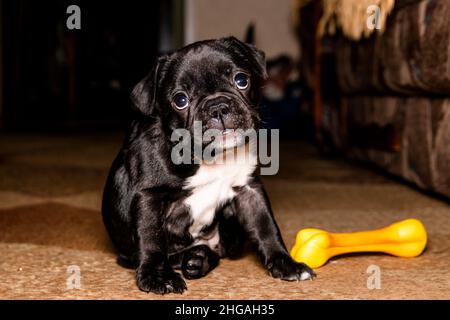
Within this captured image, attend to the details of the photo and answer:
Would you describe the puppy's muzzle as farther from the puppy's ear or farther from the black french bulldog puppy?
the puppy's ear

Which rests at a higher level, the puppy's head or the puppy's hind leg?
the puppy's head

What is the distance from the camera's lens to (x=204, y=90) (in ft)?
4.36

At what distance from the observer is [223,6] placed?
17.2 ft

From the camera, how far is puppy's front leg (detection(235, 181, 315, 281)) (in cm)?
129

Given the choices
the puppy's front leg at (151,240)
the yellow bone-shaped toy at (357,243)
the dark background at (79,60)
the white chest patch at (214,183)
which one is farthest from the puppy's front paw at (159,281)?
the dark background at (79,60)

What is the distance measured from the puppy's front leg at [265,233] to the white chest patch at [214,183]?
0.03 m

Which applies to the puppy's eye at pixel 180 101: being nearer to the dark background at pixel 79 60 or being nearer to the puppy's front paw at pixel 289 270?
the puppy's front paw at pixel 289 270

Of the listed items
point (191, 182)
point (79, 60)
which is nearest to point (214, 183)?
point (191, 182)

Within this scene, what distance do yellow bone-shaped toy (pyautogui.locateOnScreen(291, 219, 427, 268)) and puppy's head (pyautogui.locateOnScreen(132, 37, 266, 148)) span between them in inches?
10.2

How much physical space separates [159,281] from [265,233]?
0.89ft

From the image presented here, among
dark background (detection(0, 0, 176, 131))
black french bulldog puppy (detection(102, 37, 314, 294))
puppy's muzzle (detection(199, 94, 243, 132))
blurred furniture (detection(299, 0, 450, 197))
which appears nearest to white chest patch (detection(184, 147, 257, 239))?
black french bulldog puppy (detection(102, 37, 314, 294))

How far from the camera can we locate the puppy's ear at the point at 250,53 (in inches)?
55.9

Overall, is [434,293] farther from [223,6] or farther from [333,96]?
[223,6]

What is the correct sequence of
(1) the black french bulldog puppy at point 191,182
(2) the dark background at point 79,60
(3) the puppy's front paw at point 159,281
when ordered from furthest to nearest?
(2) the dark background at point 79,60 → (1) the black french bulldog puppy at point 191,182 → (3) the puppy's front paw at point 159,281
